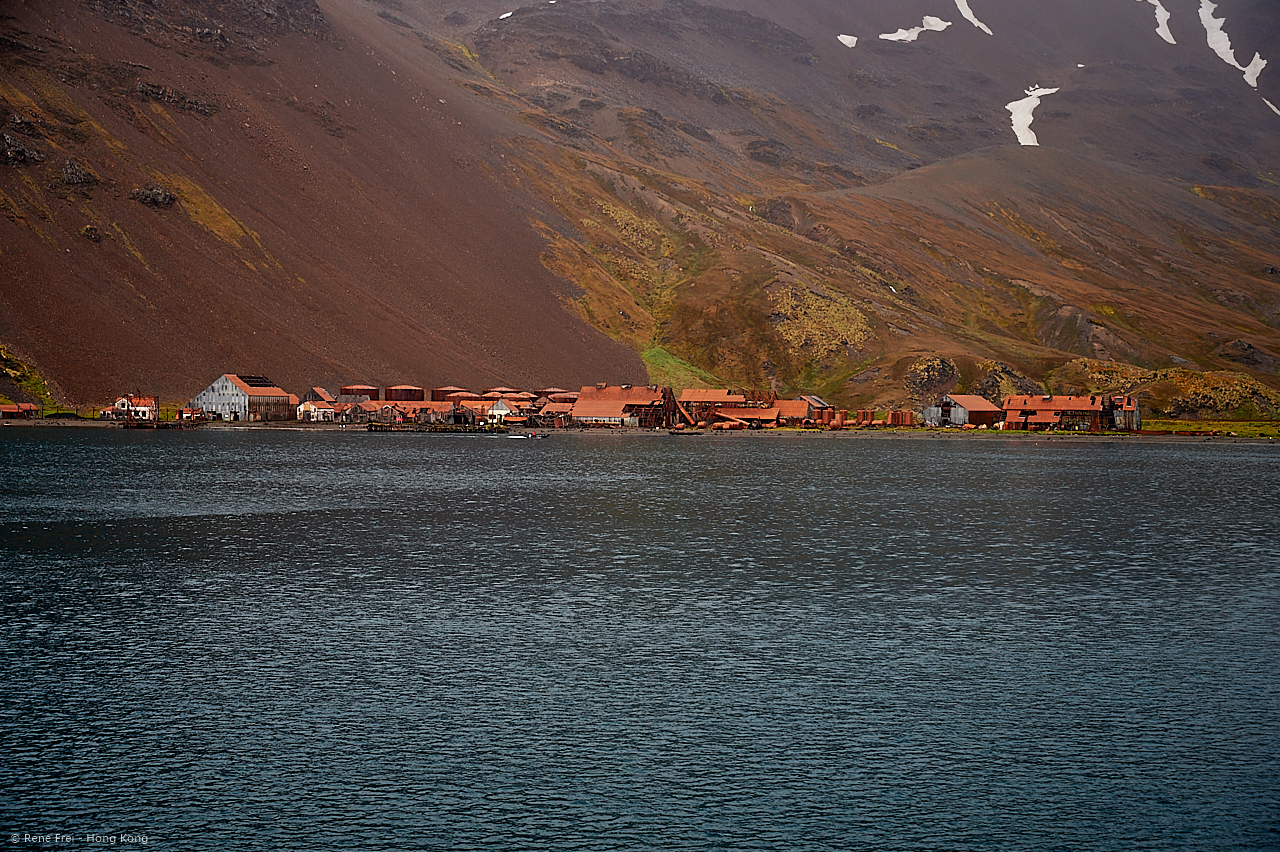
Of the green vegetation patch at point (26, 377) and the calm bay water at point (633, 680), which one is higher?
the green vegetation patch at point (26, 377)

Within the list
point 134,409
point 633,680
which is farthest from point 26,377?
point 633,680

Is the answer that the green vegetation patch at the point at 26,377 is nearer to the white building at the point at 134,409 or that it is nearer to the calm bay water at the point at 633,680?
the white building at the point at 134,409

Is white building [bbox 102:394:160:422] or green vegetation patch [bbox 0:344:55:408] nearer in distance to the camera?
white building [bbox 102:394:160:422]

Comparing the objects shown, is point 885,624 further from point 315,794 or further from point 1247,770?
point 315,794

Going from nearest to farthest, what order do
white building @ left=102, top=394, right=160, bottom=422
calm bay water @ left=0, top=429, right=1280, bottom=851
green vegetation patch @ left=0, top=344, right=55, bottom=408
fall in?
calm bay water @ left=0, top=429, right=1280, bottom=851
white building @ left=102, top=394, right=160, bottom=422
green vegetation patch @ left=0, top=344, right=55, bottom=408

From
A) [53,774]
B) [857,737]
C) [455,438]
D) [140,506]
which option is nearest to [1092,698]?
[857,737]

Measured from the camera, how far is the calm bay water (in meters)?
23.1

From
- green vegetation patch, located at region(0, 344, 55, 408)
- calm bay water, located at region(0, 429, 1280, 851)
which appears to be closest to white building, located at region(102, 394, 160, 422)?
A: green vegetation patch, located at region(0, 344, 55, 408)

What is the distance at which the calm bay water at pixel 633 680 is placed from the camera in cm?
2314

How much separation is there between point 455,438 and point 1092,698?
160 metres

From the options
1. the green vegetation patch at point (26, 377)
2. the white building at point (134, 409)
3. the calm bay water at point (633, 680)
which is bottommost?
the calm bay water at point (633, 680)

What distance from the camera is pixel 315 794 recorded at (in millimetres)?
23891

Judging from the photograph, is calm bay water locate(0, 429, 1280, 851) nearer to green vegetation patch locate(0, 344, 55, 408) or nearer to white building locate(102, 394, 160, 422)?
white building locate(102, 394, 160, 422)

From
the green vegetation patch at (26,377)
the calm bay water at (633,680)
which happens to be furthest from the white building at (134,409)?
the calm bay water at (633,680)
